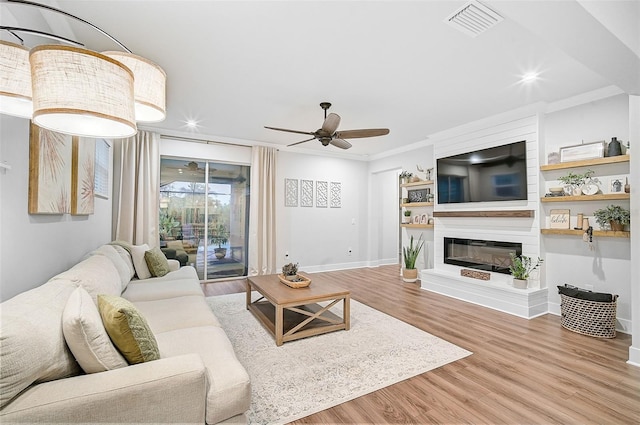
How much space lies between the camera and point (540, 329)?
3170 millimetres

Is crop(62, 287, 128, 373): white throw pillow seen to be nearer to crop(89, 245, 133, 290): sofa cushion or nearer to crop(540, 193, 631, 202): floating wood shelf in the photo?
crop(89, 245, 133, 290): sofa cushion

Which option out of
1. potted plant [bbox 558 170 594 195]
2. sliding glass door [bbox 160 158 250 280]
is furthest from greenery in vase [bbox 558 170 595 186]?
sliding glass door [bbox 160 158 250 280]

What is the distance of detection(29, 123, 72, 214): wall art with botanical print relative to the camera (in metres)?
1.80

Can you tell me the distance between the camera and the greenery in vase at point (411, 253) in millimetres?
5383

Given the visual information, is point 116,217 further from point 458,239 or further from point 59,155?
point 458,239

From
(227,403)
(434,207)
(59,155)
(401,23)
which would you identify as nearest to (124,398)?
(227,403)

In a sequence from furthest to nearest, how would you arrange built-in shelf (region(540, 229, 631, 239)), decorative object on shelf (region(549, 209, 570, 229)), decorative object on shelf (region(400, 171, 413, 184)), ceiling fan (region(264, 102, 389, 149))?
decorative object on shelf (region(400, 171, 413, 184)) < decorative object on shelf (region(549, 209, 570, 229)) < ceiling fan (region(264, 102, 389, 149)) < built-in shelf (region(540, 229, 631, 239))

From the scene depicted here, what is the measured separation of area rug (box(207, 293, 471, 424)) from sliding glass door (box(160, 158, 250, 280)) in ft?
7.57

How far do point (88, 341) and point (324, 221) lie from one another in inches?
213

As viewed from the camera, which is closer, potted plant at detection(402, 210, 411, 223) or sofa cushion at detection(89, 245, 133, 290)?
sofa cushion at detection(89, 245, 133, 290)

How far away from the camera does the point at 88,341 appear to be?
1.19 m

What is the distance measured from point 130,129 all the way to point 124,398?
104 centimetres

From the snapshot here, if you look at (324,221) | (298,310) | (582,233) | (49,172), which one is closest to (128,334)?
(49,172)

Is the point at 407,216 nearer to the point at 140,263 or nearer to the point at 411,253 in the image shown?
the point at 411,253
